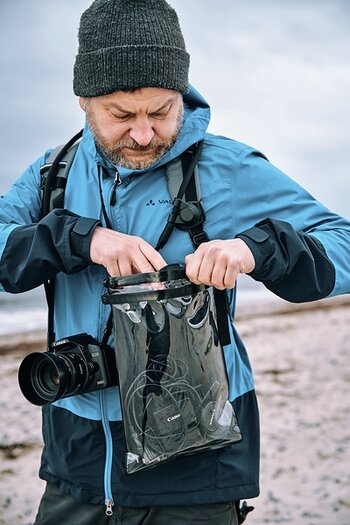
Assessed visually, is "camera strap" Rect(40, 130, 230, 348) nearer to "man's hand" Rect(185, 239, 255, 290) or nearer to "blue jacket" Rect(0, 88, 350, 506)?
"blue jacket" Rect(0, 88, 350, 506)

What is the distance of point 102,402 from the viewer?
2.53 meters

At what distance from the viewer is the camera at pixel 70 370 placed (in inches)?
94.3

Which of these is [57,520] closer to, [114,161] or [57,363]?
[57,363]

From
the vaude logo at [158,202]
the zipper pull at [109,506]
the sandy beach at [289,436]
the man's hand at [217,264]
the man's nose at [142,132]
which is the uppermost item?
the man's nose at [142,132]

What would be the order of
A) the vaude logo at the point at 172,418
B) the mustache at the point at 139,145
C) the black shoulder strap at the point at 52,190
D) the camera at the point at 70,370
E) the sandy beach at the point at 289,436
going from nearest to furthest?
the vaude logo at the point at 172,418, the camera at the point at 70,370, the mustache at the point at 139,145, the black shoulder strap at the point at 52,190, the sandy beach at the point at 289,436

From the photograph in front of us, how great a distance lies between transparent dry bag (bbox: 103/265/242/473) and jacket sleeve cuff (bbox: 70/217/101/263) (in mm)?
171

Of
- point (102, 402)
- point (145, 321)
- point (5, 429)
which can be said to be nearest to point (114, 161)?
point (145, 321)

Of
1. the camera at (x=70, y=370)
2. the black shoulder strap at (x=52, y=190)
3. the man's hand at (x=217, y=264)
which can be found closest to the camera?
the man's hand at (x=217, y=264)

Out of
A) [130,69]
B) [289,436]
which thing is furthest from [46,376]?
[289,436]

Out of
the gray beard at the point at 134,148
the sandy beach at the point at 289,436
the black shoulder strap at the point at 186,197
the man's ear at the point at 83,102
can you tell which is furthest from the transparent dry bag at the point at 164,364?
the sandy beach at the point at 289,436

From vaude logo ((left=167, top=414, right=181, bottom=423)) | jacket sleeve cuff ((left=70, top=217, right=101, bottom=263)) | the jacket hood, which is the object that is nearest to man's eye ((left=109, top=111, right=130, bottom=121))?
the jacket hood

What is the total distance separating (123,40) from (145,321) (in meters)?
1.03

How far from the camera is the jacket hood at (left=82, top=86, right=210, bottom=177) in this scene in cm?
255

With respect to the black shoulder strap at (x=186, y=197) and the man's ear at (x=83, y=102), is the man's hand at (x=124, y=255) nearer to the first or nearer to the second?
the black shoulder strap at (x=186, y=197)
